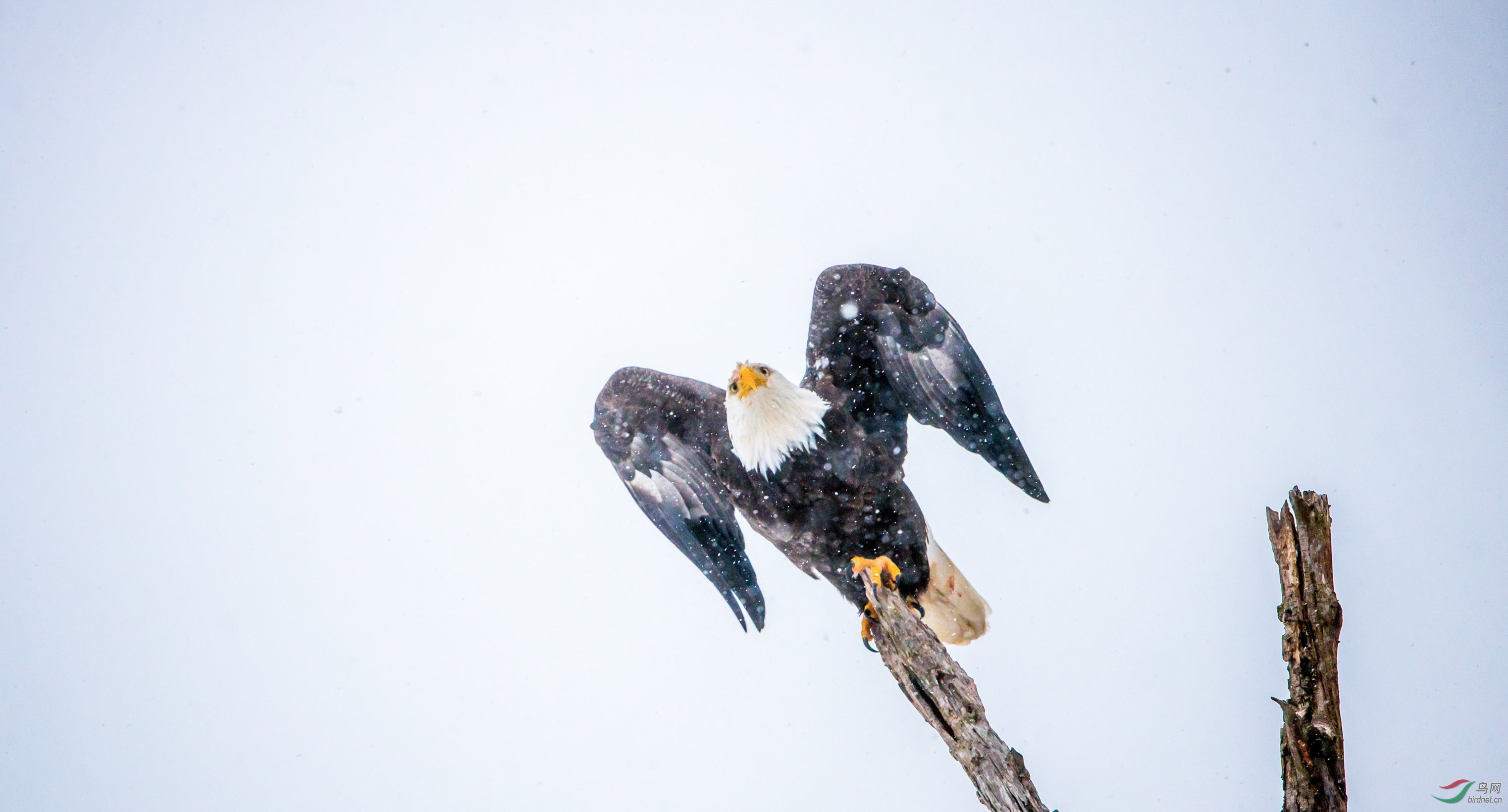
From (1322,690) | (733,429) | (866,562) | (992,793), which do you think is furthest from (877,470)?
(1322,690)

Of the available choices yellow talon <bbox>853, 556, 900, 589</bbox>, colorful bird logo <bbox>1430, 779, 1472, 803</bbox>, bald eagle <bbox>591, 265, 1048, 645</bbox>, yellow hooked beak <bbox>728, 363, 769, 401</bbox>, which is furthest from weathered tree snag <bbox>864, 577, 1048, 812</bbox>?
colorful bird logo <bbox>1430, 779, 1472, 803</bbox>

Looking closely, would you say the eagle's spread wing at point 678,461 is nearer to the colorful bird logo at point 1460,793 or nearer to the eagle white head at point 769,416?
the eagle white head at point 769,416

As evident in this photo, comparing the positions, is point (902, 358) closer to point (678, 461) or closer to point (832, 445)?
point (832, 445)

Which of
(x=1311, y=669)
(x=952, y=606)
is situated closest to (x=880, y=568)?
(x=952, y=606)

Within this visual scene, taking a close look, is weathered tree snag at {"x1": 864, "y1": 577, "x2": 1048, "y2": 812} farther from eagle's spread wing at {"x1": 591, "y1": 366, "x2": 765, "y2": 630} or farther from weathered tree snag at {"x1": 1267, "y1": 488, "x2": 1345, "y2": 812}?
eagle's spread wing at {"x1": 591, "y1": 366, "x2": 765, "y2": 630}

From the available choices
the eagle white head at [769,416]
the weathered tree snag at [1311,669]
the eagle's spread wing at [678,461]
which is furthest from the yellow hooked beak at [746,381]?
the weathered tree snag at [1311,669]

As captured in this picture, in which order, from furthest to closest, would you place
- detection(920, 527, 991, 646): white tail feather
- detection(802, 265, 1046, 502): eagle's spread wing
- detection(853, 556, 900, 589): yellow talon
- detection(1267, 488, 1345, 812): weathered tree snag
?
detection(920, 527, 991, 646): white tail feather, detection(802, 265, 1046, 502): eagle's spread wing, detection(853, 556, 900, 589): yellow talon, detection(1267, 488, 1345, 812): weathered tree snag
